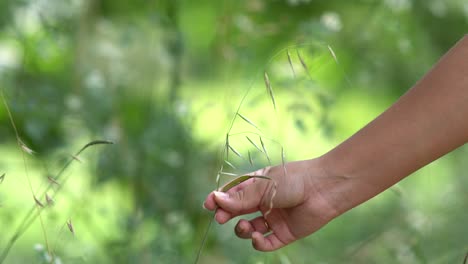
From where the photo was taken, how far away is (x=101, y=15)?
10.2ft

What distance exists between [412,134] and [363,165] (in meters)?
0.11

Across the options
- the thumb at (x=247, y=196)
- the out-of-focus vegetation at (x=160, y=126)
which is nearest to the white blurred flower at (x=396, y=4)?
the out-of-focus vegetation at (x=160, y=126)

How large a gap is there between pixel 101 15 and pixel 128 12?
0.41ft

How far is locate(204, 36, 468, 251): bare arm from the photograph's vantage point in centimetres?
133

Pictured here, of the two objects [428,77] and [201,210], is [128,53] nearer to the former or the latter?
[201,210]

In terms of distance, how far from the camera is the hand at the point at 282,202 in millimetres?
1401

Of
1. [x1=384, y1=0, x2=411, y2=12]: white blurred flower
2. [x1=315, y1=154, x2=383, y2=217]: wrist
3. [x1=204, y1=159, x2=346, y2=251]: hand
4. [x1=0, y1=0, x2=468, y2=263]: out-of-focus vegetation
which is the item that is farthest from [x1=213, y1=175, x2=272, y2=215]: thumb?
[x1=384, y1=0, x2=411, y2=12]: white blurred flower

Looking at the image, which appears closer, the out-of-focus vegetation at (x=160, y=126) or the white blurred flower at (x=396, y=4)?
the out-of-focus vegetation at (x=160, y=126)

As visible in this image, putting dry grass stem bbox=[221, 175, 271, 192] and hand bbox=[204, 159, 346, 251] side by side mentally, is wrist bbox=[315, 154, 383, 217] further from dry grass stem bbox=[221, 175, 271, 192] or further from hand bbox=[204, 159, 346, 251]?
dry grass stem bbox=[221, 175, 271, 192]

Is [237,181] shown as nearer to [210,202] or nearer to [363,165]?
[210,202]

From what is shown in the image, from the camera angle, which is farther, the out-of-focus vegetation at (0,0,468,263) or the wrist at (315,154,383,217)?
the out-of-focus vegetation at (0,0,468,263)

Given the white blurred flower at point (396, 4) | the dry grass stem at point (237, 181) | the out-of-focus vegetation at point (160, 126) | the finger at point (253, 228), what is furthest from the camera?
the white blurred flower at point (396, 4)

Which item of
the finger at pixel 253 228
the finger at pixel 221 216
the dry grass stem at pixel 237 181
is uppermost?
the dry grass stem at pixel 237 181

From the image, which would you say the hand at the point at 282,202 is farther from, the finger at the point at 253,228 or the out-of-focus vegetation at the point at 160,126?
the out-of-focus vegetation at the point at 160,126
